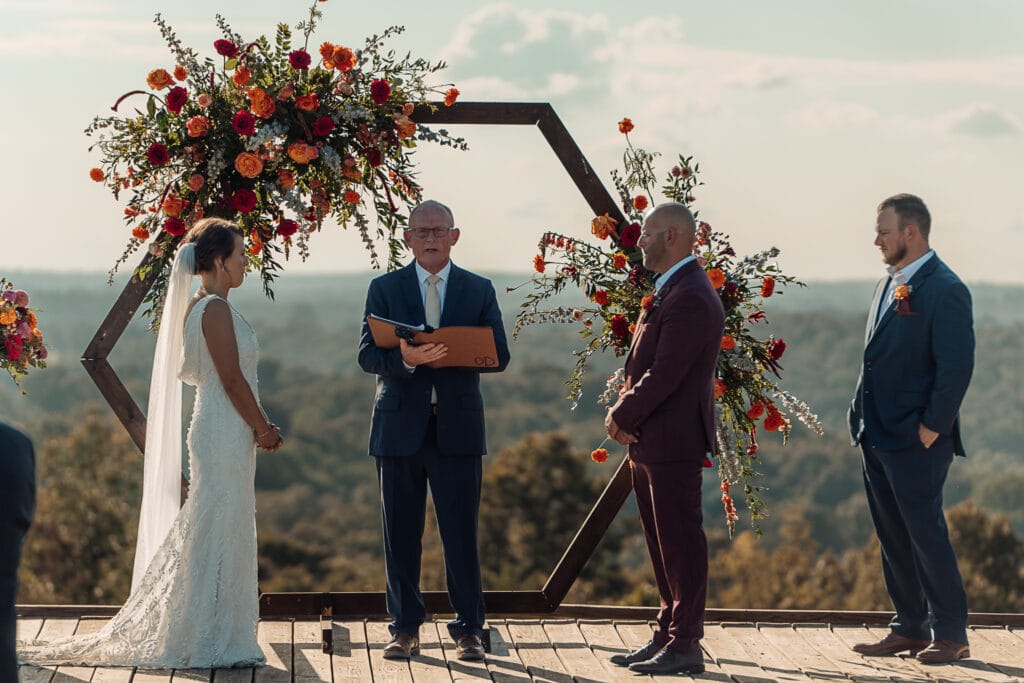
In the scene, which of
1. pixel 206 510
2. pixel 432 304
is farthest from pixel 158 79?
pixel 206 510

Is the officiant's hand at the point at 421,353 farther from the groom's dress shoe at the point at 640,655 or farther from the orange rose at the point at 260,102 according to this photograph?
the groom's dress shoe at the point at 640,655

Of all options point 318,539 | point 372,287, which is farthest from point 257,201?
point 318,539

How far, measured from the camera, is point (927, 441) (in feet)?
17.7

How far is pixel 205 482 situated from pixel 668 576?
176 cm

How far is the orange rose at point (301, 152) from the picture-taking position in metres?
5.61

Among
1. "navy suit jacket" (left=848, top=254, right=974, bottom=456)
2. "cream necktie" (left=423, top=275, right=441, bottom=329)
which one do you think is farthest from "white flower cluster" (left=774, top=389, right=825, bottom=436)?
"cream necktie" (left=423, top=275, right=441, bottom=329)

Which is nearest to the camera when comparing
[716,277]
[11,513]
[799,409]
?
[11,513]

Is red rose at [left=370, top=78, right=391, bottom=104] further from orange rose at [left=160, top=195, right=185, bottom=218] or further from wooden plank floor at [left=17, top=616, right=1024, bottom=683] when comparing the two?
wooden plank floor at [left=17, top=616, right=1024, bottom=683]

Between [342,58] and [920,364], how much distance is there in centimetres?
253

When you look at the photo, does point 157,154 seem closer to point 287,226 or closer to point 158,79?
point 158,79

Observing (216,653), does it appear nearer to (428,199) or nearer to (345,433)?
(428,199)

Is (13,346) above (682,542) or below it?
above

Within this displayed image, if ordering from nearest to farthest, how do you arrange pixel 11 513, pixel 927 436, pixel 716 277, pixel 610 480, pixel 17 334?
pixel 11 513 → pixel 927 436 → pixel 17 334 → pixel 716 277 → pixel 610 480

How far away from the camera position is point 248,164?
558 centimetres
